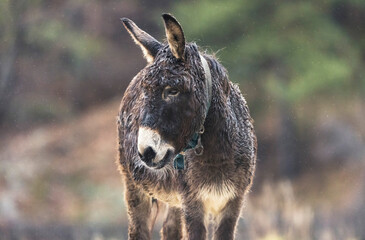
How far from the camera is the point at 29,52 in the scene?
18.6 metres

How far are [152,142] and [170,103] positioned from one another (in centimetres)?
28

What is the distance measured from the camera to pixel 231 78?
1341 centimetres

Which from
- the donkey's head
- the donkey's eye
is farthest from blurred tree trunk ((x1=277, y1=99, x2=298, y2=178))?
the donkey's eye

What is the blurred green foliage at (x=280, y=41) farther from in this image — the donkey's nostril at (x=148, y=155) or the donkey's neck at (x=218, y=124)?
the donkey's nostril at (x=148, y=155)

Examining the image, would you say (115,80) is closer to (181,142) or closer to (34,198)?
(34,198)

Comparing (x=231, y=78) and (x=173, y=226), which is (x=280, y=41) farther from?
(x=173, y=226)

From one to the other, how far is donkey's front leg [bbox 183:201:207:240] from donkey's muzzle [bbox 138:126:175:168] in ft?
2.30

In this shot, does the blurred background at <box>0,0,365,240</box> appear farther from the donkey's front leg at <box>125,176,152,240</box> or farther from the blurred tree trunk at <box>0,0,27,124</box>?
the donkey's front leg at <box>125,176,152,240</box>

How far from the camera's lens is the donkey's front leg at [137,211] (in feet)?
18.4

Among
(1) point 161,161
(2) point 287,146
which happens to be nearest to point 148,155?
(1) point 161,161

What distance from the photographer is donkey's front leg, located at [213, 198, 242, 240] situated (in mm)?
4570

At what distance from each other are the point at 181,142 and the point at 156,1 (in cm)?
1405

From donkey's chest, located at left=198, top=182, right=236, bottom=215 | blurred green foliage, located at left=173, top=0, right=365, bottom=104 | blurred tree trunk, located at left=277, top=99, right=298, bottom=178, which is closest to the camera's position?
donkey's chest, located at left=198, top=182, right=236, bottom=215

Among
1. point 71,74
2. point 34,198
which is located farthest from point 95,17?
point 34,198
